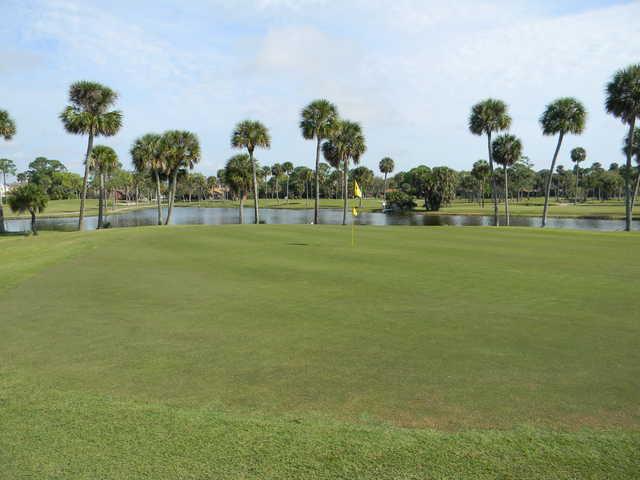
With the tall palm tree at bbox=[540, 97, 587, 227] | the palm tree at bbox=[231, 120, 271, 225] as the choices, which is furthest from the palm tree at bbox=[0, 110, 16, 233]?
the tall palm tree at bbox=[540, 97, 587, 227]

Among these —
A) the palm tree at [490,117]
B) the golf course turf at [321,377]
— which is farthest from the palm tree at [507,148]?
the golf course turf at [321,377]

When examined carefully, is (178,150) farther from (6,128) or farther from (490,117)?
(490,117)

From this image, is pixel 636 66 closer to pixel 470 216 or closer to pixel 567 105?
pixel 567 105

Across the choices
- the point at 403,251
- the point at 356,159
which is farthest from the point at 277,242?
the point at 356,159

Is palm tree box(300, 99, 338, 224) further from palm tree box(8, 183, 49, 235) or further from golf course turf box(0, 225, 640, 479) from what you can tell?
golf course turf box(0, 225, 640, 479)

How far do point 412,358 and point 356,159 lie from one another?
5784cm

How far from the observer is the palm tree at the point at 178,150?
58.2 m

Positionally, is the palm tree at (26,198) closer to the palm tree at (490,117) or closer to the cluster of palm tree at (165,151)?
the cluster of palm tree at (165,151)

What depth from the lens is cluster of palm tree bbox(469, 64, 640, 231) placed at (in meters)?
46.3

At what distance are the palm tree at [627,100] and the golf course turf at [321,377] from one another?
131 ft

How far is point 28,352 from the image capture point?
7.62 metres

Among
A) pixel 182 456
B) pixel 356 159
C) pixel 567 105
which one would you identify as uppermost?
pixel 567 105

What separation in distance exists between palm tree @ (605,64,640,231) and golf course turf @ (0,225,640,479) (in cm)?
3999

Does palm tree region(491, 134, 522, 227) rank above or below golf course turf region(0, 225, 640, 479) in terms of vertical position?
above
